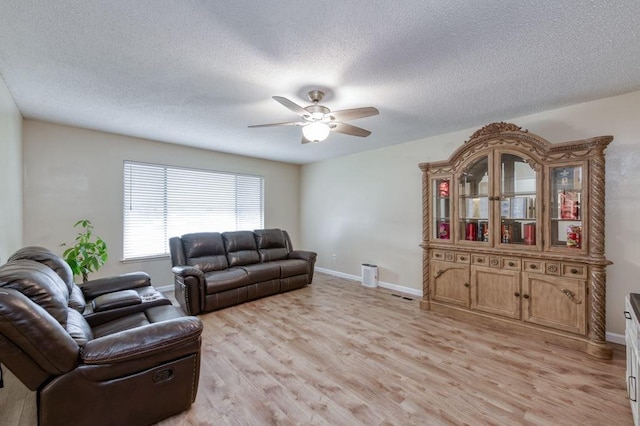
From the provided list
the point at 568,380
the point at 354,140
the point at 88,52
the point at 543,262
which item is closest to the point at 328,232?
the point at 354,140

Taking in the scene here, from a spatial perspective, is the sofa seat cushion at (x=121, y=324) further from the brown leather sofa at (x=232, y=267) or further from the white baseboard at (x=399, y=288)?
the white baseboard at (x=399, y=288)

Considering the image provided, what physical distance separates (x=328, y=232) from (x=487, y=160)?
3.52 meters

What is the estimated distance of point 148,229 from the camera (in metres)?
4.55

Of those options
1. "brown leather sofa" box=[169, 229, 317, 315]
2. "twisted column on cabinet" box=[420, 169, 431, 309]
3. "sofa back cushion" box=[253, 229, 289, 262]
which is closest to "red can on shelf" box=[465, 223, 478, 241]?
"twisted column on cabinet" box=[420, 169, 431, 309]

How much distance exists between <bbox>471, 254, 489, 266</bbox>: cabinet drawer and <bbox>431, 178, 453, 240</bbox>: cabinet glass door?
1.33 feet

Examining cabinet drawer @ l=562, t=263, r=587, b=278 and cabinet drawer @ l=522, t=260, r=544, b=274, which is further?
cabinet drawer @ l=522, t=260, r=544, b=274

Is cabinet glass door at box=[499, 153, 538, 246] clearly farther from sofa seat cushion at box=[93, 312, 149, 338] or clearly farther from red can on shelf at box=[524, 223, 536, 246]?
sofa seat cushion at box=[93, 312, 149, 338]

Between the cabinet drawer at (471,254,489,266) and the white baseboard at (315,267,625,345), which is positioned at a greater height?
the cabinet drawer at (471,254,489,266)

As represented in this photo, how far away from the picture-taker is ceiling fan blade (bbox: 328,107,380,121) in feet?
7.77

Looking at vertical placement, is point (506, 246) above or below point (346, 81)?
below

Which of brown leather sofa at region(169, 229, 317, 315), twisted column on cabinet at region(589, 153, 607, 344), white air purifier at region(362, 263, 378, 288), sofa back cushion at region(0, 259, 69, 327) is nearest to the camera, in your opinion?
sofa back cushion at region(0, 259, 69, 327)

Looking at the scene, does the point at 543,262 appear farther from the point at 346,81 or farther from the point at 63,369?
the point at 63,369

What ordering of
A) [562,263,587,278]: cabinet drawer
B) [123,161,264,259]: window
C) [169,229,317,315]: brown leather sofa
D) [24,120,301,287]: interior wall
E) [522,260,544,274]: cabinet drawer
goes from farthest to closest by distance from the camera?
[123,161,264,259]: window
[169,229,317,315]: brown leather sofa
[24,120,301,287]: interior wall
[522,260,544,274]: cabinet drawer
[562,263,587,278]: cabinet drawer

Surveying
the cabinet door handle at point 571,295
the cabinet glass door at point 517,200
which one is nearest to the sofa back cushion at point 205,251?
the cabinet glass door at point 517,200
